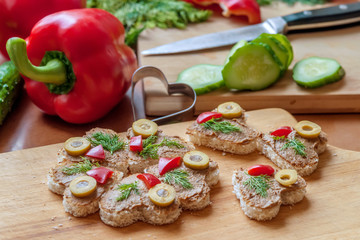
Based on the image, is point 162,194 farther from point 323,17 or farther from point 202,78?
point 323,17

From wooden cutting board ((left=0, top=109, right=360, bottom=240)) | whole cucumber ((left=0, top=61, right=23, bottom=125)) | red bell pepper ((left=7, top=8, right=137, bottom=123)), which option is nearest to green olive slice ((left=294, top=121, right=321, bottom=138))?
wooden cutting board ((left=0, top=109, right=360, bottom=240))

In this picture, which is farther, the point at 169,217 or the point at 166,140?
the point at 166,140

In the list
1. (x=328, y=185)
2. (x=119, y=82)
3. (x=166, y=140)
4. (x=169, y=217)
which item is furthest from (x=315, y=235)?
(x=119, y=82)

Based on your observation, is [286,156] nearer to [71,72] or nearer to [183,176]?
[183,176]

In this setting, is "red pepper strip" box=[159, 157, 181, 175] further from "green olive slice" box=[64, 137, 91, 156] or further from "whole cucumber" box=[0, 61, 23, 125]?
"whole cucumber" box=[0, 61, 23, 125]

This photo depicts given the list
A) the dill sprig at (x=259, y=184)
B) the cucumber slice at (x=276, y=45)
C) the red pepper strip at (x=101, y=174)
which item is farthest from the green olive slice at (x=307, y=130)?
the red pepper strip at (x=101, y=174)
